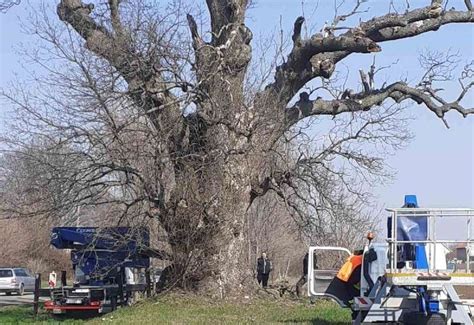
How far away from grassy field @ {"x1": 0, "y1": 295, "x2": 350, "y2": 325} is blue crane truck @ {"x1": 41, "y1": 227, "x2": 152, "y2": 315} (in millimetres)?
839

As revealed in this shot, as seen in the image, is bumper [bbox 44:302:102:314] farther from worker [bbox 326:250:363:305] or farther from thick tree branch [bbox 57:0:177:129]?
worker [bbox 326:250:363:305]

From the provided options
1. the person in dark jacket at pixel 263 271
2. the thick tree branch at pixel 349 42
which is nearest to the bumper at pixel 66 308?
the person in dark jacket at pixel 263 271

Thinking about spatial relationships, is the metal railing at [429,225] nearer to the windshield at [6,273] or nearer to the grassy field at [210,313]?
the grassy field at [210,313]

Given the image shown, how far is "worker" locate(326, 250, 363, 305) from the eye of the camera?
59.5 ft

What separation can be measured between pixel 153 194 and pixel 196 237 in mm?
1721

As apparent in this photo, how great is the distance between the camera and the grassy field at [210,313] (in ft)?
69.2

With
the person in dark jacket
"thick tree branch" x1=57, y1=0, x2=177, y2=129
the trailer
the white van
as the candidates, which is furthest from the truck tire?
the white van

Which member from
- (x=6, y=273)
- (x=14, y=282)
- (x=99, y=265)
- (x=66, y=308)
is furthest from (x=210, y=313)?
(x=6, y=273)

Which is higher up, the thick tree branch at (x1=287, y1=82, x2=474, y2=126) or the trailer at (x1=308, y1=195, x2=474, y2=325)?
the thick tree branch at (x1=287, y1=82, x2=474, y2=126)

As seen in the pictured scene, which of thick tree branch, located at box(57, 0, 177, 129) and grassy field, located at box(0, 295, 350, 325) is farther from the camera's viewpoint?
thick tree branch, located at box(57, 0, 177, 129)

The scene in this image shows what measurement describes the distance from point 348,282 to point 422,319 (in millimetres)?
3252

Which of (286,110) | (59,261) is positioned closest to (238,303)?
(286,110)

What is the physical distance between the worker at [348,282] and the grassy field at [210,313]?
202 centimetres

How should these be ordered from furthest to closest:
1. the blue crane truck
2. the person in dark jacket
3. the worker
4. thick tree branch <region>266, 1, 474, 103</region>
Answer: the person in dark jacket
thick tree branch <region>266, 1, 474, 103</region>
the blue crane truck
the worker
